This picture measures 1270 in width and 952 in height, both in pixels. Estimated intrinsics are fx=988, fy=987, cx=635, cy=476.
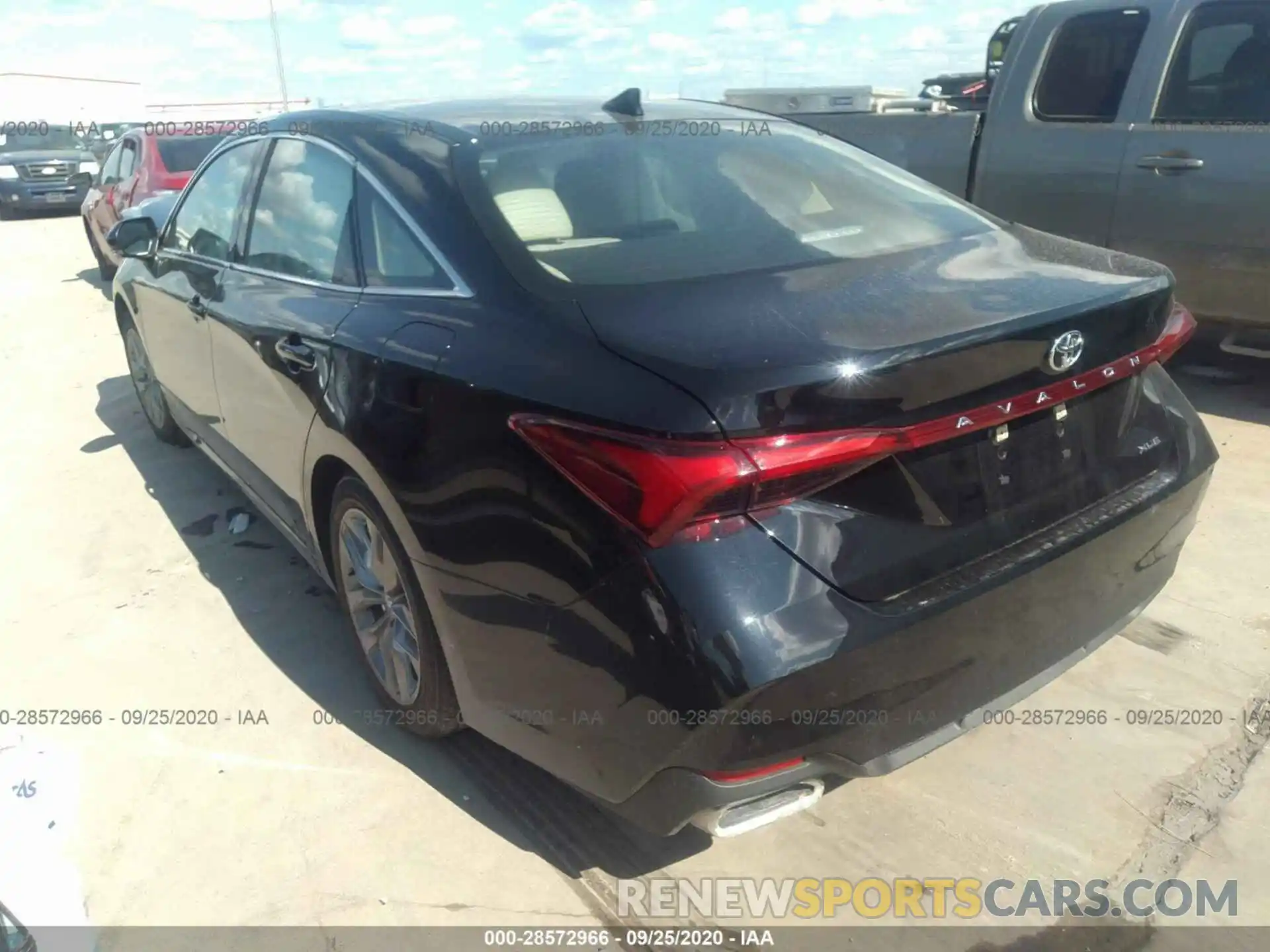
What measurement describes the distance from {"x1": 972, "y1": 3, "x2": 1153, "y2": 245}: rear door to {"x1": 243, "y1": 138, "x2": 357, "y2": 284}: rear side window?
12.4ft

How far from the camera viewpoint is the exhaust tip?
1.85 meters

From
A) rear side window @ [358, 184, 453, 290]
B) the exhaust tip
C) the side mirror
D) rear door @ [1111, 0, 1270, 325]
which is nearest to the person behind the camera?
the exhaust tip

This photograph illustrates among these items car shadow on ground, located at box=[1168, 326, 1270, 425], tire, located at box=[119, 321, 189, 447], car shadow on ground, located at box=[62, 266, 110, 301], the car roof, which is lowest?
car shadow on ground, located at box=[62, 266, 110, 301]

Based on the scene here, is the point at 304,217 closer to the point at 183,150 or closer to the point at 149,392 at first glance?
the point at 149,392

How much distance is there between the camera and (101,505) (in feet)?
14.8

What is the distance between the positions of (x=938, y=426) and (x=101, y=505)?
4.06 m

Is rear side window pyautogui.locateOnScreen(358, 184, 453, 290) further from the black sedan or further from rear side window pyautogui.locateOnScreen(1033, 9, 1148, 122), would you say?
rear side window pyautogui.locateOnScreen(1033, 9, 1148, 122)

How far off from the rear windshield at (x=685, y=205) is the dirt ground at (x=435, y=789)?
133cm

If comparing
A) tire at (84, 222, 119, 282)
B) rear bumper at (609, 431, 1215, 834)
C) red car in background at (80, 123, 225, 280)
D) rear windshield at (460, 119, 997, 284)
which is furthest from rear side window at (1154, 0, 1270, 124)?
tire at (84, 222, 119, 282)

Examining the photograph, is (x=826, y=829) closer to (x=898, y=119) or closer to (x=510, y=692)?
(x=510, y=692)

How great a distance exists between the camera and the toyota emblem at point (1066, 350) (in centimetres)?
192

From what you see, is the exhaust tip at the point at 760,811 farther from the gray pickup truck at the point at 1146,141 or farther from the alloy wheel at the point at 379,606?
the gray pickup truck at the point at 1146,141

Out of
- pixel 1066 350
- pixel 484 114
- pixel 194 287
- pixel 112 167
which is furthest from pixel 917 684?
pixel 112 167

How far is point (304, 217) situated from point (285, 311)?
1.06 feet
